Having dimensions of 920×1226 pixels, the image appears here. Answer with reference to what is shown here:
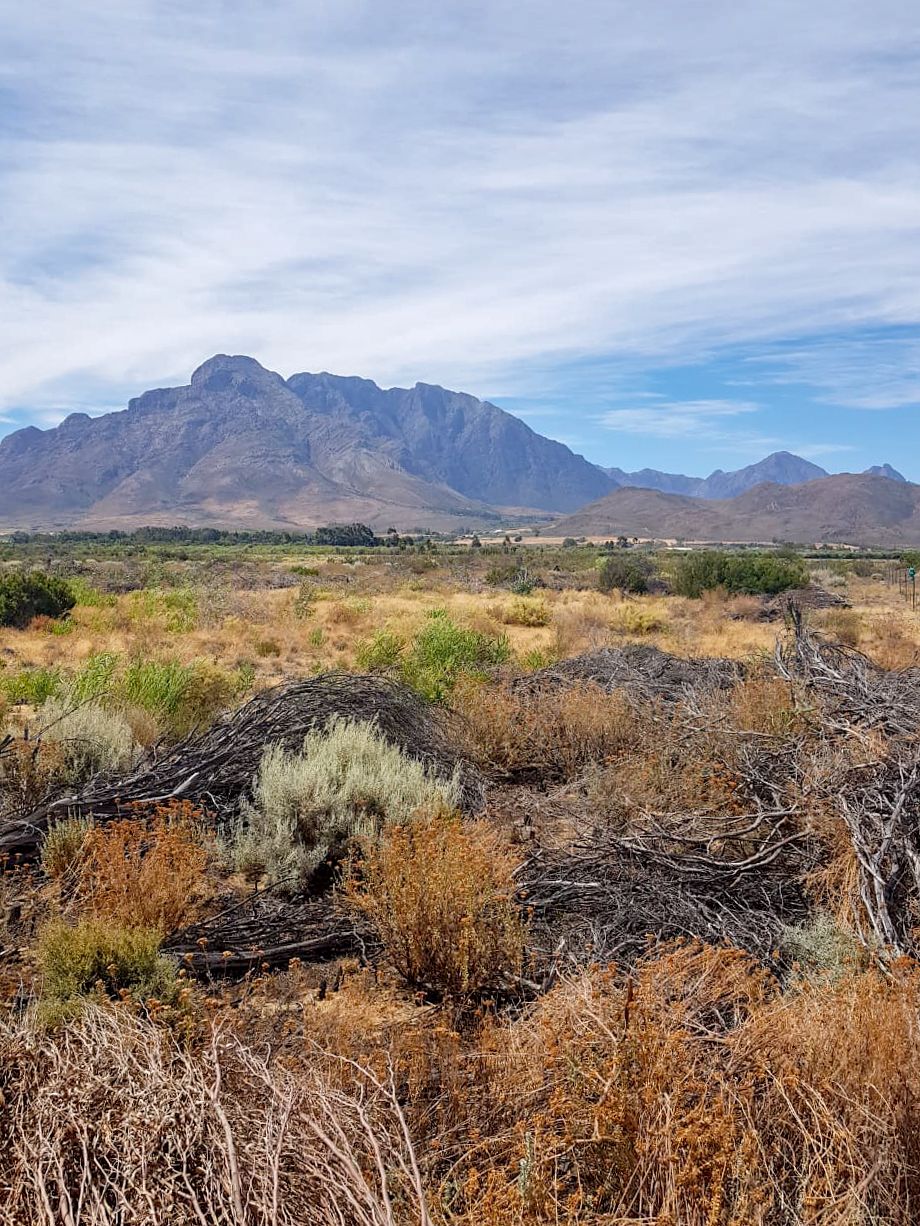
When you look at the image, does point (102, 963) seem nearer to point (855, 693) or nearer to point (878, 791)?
point (878, 791)

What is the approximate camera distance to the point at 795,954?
401 centimetres

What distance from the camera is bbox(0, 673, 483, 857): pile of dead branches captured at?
5.53 m

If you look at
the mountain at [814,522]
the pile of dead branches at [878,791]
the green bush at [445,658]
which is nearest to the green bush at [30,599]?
the green bush at [445,658]

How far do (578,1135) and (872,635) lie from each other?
1746 cm

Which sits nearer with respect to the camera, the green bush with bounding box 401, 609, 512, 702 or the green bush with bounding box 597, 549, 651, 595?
the green bush with bounding box 401, 609, 512, 702

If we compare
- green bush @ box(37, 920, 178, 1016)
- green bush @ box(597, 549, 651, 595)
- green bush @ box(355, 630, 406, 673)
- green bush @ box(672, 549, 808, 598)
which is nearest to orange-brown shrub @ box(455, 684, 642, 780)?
green bush @ box(355, 630, 406, 673)

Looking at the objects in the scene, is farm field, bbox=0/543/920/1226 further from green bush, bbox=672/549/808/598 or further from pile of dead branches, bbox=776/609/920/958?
green bush, bbox=672/549/808/598

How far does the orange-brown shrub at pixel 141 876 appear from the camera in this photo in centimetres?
421

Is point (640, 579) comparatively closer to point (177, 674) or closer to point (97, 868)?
point (177, 674)

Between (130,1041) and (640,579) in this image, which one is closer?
(130,1041)

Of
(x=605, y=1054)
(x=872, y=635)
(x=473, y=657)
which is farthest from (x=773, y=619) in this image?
(x=605, y=1054)

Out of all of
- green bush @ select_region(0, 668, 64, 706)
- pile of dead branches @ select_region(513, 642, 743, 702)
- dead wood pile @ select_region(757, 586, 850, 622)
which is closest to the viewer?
green bush @ select_region(0, 668, 64, 706)

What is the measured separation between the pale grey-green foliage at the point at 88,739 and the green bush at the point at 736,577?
67.7ft

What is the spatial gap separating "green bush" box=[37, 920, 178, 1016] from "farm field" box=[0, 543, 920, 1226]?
2cm
